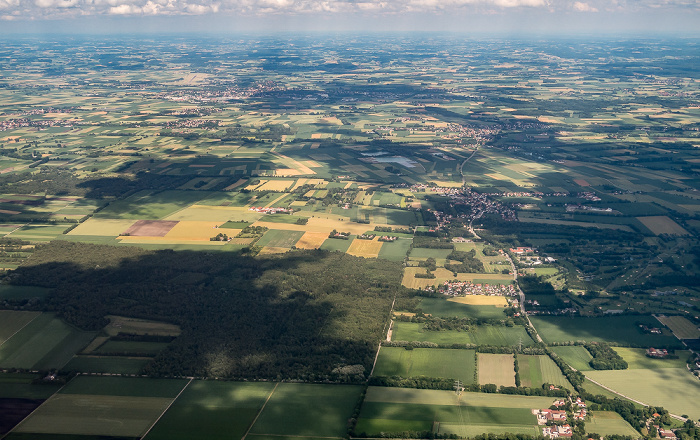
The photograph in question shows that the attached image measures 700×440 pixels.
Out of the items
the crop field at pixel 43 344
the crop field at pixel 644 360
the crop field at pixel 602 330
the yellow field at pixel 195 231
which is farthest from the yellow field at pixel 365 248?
the crop field at pixel 43 344

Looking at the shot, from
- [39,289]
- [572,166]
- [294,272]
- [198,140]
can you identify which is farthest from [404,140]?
[39,289]

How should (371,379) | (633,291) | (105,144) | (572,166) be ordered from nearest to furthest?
(371,379), (633,291), (572,166), (105,144)

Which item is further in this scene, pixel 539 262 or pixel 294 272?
pixel 539 262

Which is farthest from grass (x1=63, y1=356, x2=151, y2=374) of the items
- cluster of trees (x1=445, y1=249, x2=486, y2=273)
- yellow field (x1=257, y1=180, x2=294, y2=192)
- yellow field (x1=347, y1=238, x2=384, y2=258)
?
yellow field (x1=257, y1=180, x2=294, y2=192)

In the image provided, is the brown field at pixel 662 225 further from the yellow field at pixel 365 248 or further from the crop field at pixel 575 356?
the yellow field at pixel 365 248

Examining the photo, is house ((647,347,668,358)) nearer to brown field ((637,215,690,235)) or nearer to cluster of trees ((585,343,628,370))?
cluster of trees ((585,343,628,370))

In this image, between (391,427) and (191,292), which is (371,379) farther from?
(191,292)

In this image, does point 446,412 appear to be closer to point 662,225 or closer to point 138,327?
point 138,327

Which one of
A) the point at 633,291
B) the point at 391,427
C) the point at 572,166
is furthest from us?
the point at 572,166
